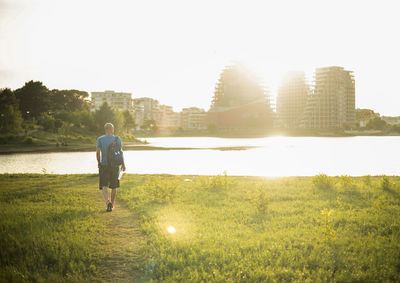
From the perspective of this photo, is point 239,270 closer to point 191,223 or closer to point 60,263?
point 191,223

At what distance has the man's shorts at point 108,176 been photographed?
9773 millimetres

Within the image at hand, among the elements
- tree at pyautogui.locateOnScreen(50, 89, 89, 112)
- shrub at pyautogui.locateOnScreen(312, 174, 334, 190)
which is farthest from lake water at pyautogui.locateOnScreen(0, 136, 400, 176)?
tree at pyautogui.locateOnScreen(50, 89, 89, 112)

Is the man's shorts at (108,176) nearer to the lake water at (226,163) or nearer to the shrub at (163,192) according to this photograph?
the shrub at (163,192)

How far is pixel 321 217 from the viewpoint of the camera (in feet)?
30.5

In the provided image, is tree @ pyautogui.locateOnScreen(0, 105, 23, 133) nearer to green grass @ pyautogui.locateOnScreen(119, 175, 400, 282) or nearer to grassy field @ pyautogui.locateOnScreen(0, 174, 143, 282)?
grassy field @ pyautogui.locateOnScreen(0, 174, 143, 282)

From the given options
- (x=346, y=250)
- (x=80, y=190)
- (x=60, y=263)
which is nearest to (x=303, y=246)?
(x=346, y=250)

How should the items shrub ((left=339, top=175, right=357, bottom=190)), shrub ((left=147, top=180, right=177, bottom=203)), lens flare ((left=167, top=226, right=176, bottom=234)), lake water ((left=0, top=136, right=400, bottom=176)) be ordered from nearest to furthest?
lens flare ((left=167, top=226, right=176, bottom=234))
shrub ((left=147, top=180, right=177, bottom=203))
shrub ((left=339, top=175, right=357, bottom=190))
lake water ((left=0, top=136, right=400, bottom=176))

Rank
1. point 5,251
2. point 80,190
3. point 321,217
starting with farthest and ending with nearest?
point 80,190 → point 321,217 → point 5,251

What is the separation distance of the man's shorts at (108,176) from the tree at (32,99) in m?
97.7

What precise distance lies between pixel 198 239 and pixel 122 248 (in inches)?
76.4

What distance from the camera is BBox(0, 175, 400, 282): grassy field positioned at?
593 cm

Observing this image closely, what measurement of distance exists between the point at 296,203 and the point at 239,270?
6.36 metres

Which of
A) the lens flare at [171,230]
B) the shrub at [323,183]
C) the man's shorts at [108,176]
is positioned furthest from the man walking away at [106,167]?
the shrub at [323,183]

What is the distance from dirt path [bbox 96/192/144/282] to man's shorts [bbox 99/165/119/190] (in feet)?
3.38
